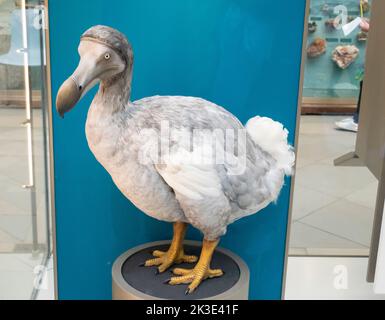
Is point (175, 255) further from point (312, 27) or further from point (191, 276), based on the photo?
point (312, 27)

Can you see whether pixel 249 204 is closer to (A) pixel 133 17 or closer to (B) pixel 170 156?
(B) pixel 170 156

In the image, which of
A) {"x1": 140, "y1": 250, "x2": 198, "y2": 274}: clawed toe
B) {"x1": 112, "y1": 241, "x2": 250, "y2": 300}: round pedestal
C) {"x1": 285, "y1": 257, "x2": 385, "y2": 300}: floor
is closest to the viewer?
{"x1": 112, "y1": 241, "x2": 250, "y2": 300}: round pedestal

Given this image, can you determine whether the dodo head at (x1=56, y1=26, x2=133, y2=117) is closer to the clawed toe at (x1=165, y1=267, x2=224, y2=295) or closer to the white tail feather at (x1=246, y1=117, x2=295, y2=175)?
the white tail feather at (x1=246, y1=117, x2=295, y2=175)

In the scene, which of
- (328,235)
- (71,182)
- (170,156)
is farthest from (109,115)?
(328,235)

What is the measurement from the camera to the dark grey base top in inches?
46.3

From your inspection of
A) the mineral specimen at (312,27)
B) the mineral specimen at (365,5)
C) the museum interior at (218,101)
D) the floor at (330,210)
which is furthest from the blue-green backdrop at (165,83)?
the floor at (330,210)

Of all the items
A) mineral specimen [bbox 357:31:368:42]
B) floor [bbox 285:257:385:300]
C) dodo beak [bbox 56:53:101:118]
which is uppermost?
mineral specimen [bbox 357:31:368:42]

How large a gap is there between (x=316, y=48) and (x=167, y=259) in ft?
2.47

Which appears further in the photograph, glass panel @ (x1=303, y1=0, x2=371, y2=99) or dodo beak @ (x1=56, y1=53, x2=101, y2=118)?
glass panel @ (x1=303, y1=0, x2=371, y2=99)

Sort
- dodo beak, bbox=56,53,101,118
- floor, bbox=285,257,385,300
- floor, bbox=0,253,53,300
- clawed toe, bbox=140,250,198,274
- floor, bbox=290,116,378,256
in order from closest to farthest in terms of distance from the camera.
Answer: dodo beak, bbox=56,53,101,118 < clawed toe, bbox=140,250,198,274 < floor, bbox=0,253,53,300 < floor, bbox=285,257,385,300 < floor, bbox=290,116,378,256

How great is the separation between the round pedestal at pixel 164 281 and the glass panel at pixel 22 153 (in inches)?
17.2

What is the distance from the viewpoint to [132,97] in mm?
1363

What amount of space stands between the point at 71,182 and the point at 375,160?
869 mm

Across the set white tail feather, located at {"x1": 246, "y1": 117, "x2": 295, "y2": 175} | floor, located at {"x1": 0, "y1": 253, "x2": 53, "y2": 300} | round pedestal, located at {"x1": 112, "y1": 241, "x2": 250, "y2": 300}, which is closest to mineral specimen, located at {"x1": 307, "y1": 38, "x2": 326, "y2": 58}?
white tail feather, located at {"x1": 246, "y1": 117, "x2": 295, "y2": 175}
